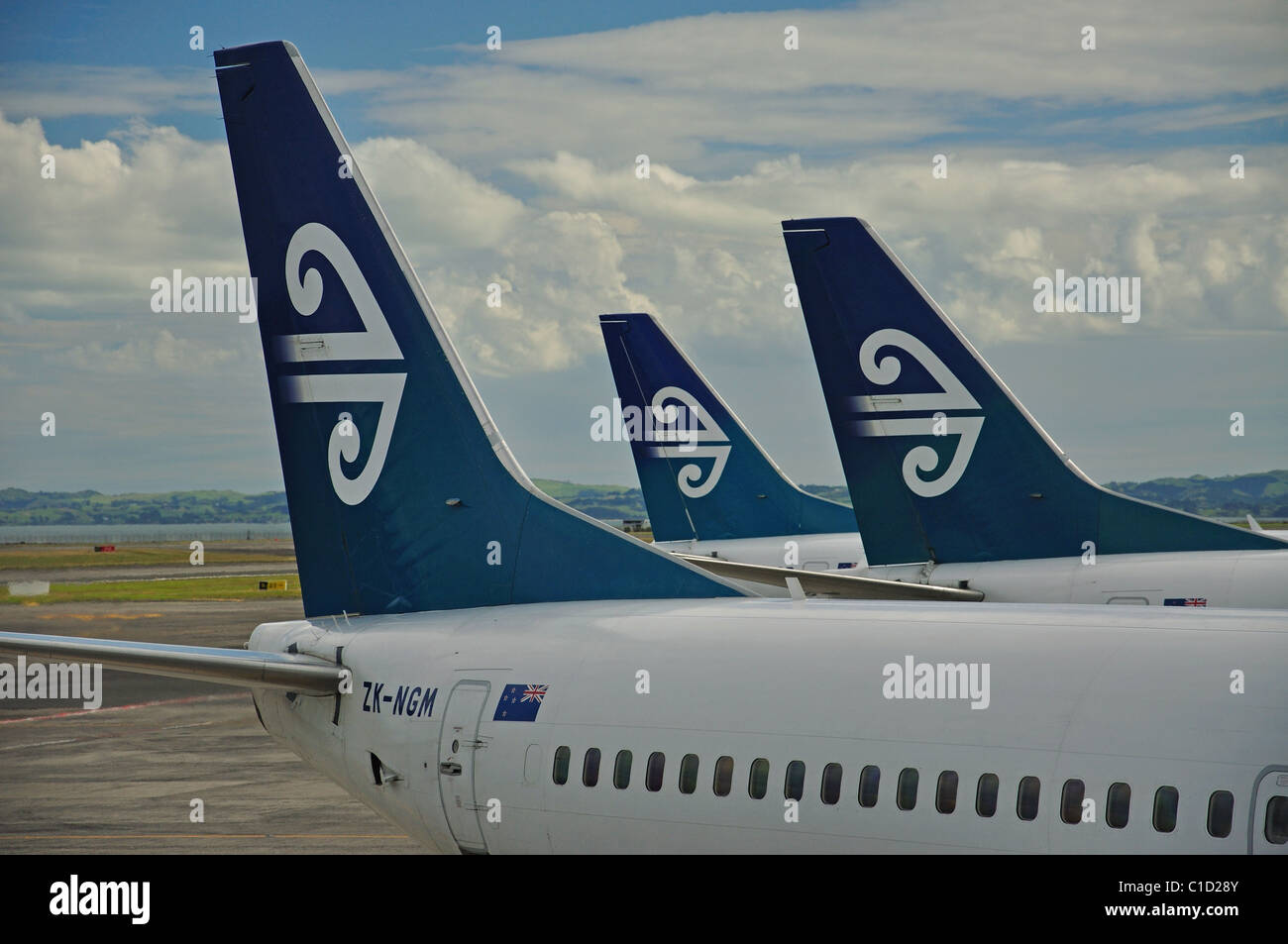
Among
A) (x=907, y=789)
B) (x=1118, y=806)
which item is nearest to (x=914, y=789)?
(x=907, y=789)

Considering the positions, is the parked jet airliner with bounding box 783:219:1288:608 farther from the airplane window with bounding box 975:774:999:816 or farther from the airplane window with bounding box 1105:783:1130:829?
the airplane window with bounding box 1105:783:1130:829

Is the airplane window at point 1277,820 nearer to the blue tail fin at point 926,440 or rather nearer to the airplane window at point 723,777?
the airplane window at point 723,777

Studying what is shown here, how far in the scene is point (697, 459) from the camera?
3519 cm

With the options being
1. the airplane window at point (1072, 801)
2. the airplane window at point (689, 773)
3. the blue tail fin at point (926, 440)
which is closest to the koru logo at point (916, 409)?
the blue tail fin at point (926, 440)

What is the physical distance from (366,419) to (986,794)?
768 centimetres

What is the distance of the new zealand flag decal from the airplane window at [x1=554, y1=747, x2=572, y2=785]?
445mm

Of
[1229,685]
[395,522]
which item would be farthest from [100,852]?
[1229,685]

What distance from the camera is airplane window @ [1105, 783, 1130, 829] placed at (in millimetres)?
8328

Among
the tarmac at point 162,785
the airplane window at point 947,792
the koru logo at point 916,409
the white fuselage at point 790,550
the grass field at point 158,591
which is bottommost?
the grass field at point 158,591

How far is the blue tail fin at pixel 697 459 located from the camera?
1369 inches

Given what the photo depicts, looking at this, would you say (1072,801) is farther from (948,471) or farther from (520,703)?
(948,471)

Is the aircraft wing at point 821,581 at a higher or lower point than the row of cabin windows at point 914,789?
higher

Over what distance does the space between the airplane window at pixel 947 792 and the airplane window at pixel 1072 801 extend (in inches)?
27.4
